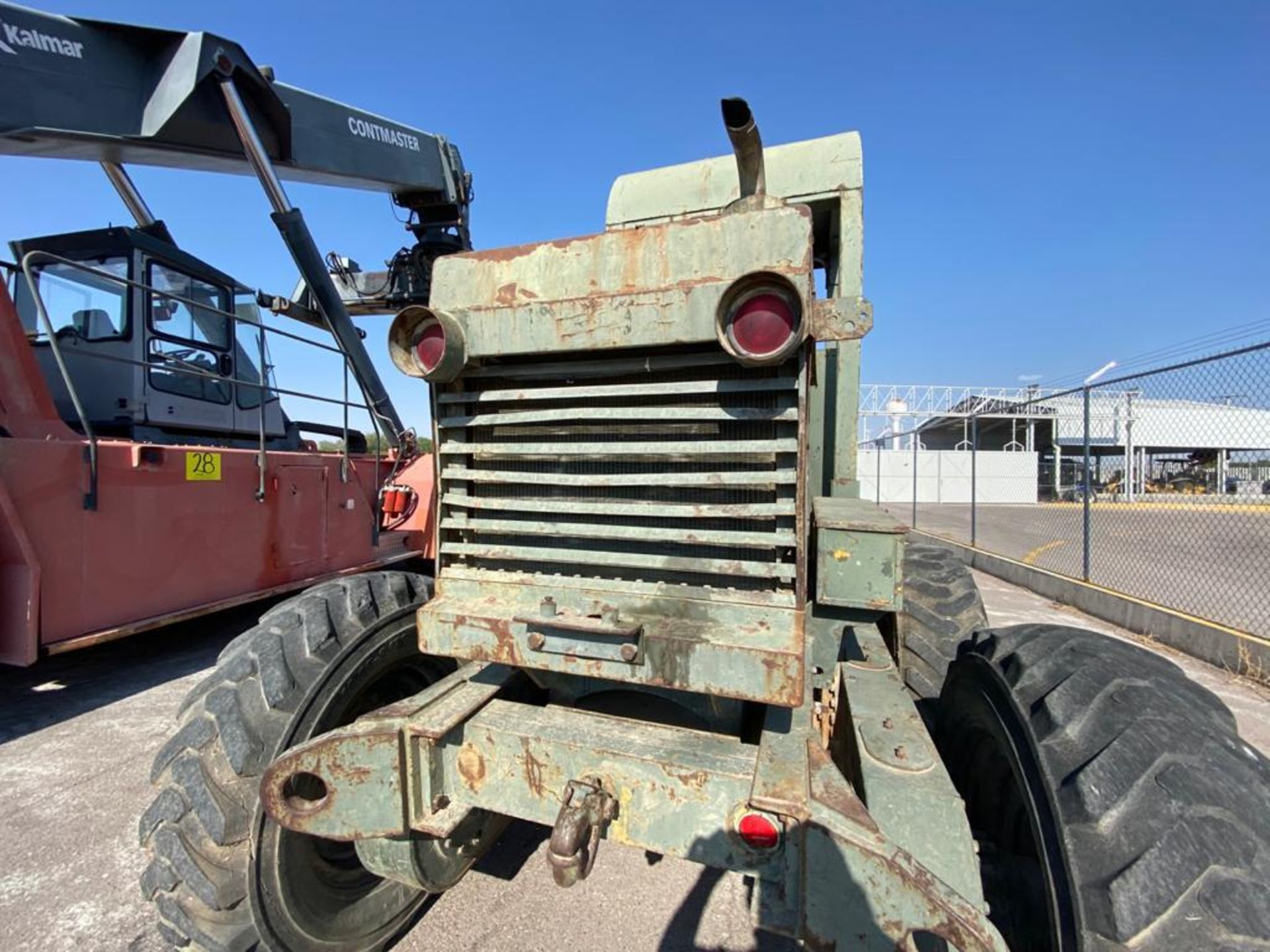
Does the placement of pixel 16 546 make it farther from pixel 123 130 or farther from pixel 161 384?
pixel 123 130

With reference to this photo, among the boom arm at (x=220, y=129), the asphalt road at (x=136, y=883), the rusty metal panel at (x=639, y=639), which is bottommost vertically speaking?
the asphalt road at (x=136, y=883)

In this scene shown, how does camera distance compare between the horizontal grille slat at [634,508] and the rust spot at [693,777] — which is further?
the horizontal grille slat at [634,508]

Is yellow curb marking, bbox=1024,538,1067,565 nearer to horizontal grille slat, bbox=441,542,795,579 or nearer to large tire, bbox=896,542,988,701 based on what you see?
large tire, bbox=896,542,988,701

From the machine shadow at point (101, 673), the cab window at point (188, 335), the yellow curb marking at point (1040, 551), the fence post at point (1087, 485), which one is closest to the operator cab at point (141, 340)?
the cab window at point (188, 335)

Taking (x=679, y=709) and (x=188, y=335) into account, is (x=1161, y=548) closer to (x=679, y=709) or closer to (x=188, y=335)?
(x=679, y=709)

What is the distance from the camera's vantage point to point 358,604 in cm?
240

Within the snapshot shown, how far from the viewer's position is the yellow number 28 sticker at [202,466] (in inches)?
176

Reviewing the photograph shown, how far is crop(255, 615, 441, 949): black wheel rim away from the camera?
1894mm

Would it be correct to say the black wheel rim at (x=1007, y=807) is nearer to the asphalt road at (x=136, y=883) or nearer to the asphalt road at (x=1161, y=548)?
the asphalt road at (x=136, y=883)

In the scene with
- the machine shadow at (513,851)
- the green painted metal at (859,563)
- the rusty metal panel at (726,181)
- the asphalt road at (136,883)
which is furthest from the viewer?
the rusty metal panel at (726,181)

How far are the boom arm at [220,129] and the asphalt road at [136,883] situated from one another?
3811 millimetres

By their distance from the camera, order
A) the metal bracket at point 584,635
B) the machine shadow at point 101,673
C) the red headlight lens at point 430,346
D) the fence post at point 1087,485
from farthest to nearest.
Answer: the fence post at point 1087,485 < the machine shadow at point 101,673 < the red headlight lens at point 430,346 < the metal bracket at point 584,635

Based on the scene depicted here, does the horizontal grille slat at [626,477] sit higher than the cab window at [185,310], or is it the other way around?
the cab window at [185,310]

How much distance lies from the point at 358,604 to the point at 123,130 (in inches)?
188
